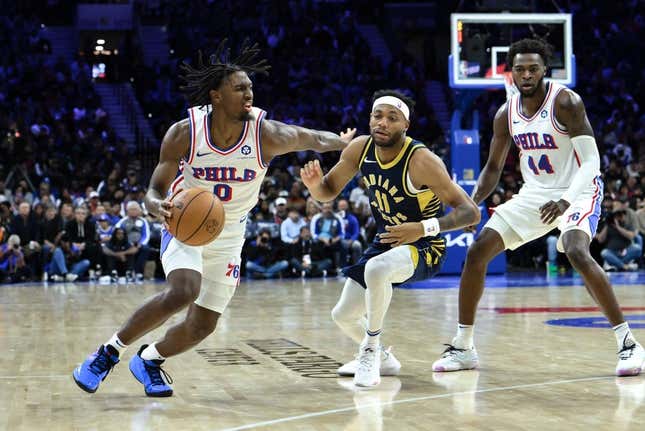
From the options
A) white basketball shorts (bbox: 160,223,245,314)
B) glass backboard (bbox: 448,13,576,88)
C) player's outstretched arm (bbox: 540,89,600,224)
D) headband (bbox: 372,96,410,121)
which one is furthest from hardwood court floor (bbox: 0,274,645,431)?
glass backboard (bbox: 448,13,576,88)

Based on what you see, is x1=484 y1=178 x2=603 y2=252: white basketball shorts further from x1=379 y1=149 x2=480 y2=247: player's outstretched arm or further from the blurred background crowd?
the blurred background crowd

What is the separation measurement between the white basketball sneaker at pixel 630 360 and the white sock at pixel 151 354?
8.75 feet

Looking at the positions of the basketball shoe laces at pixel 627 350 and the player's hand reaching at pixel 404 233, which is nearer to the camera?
the player's hand reaching at pixel 404 233

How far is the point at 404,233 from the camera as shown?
211 inches

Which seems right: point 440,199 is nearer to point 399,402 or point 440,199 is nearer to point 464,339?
point 464,339

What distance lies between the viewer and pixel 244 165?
554 cm

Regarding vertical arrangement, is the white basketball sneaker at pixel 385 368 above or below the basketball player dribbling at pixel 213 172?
below

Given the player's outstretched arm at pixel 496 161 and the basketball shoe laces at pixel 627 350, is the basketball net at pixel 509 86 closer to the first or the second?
the player's outstretched arm at pixel 496 161

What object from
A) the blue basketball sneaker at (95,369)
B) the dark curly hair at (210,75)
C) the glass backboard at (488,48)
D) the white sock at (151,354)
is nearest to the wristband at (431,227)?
the dark curly hair at (210,75)

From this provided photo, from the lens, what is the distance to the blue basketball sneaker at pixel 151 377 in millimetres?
5289

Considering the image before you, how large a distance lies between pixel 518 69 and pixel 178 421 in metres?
3.16

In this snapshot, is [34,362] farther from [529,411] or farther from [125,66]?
[125,66]

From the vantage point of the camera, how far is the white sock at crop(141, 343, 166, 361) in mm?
5461

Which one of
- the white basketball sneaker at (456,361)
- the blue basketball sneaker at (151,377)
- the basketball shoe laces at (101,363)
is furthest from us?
the white basketball sneaker at (456,361)
